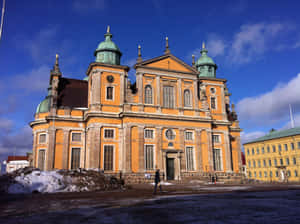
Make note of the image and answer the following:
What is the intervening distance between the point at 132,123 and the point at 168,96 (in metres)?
7.20

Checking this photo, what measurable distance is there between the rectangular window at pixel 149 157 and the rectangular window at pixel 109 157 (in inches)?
171

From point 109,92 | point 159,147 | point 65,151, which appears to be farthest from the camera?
point 109,92

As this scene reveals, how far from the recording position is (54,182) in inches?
810

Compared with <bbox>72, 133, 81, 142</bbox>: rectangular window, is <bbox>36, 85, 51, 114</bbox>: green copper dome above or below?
above

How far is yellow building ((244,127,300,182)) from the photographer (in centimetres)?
5572

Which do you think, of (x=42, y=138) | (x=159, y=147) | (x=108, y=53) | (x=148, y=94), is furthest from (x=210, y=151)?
(x=42, y=138)

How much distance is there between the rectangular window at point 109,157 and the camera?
3338 centimetres

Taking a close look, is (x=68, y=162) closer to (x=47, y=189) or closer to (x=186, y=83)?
(x=47, y=189)

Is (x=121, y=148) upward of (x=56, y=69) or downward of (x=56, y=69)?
downward

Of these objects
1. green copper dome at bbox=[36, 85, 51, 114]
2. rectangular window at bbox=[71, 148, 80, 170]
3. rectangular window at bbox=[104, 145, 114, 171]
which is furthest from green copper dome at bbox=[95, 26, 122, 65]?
rectangular window at bbox=[71, 148, 80, 170]

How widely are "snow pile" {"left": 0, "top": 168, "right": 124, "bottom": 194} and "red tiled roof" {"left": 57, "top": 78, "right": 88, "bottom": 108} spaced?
54.9 feet

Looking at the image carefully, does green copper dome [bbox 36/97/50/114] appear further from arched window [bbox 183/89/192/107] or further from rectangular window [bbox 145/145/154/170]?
arched window [bbox 183/89/192/107]

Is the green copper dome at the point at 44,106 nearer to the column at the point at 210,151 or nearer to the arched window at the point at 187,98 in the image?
the arched window at the point at 187,98

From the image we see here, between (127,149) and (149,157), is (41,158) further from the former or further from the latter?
(149,157)
